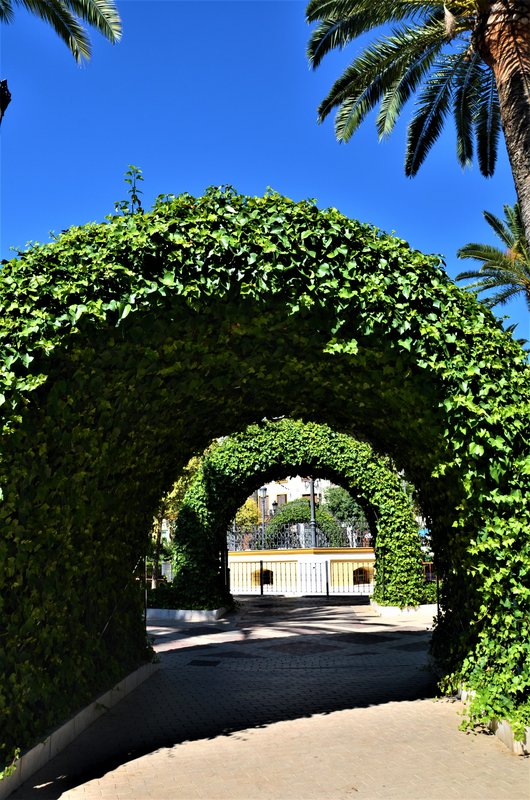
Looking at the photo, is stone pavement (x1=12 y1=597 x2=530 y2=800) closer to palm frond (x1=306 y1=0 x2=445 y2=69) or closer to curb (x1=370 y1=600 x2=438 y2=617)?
curb (x1=370 y1=600 x2=438 y2=617)

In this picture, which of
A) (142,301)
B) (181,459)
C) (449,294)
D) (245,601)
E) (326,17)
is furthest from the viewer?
(245,601)

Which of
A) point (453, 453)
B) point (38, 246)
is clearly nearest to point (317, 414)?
point (453, 453)

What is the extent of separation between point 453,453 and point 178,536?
12.2 meters

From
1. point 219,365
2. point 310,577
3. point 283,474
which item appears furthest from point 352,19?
point 310,577

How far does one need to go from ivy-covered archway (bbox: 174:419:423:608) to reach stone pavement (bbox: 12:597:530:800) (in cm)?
538

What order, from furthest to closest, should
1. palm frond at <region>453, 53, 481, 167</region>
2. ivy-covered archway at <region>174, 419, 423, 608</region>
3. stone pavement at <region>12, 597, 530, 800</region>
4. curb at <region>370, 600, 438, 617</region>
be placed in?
curb at <region>370, 600, 438, 617</region> < ivy-covered archway at <region>174, 419, 423, 608</region> < palm frond at <region>453, 53, 481, 167</region> < stone pavement at <region>12, 597, 530, 800</region>

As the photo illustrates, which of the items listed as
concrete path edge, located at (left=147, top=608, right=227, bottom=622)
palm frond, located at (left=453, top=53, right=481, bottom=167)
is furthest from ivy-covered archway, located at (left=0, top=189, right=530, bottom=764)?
concrete path edge, located at (left=147, top=608, right=227, bottom=622)

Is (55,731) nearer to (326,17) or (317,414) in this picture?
(317,414)

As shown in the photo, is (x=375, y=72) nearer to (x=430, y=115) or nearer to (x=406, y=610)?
(x=430, y=115)

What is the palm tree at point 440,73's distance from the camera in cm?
955

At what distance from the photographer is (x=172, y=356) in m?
5.54

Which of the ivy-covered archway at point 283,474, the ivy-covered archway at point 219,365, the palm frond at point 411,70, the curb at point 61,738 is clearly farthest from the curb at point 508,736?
the palm frond at point 411,70

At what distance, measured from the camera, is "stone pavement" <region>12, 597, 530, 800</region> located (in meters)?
4.72

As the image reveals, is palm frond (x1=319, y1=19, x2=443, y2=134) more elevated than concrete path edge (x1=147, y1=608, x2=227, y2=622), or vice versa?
palm frond (x1=319, y1=19, x2=443, y2=134)
